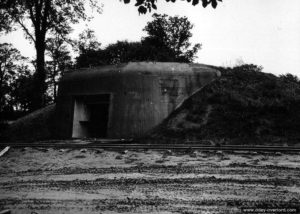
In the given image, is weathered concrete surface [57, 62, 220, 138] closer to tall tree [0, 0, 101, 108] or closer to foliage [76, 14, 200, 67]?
tall tree [0, 0, 101, 108]

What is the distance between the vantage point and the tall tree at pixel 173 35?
44.1 meters

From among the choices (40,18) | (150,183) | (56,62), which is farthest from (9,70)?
(150,183)

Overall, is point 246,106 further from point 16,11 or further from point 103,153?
point 16,11

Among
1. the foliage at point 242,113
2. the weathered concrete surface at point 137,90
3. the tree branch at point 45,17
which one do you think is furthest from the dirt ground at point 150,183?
the tree branch at point 45,17

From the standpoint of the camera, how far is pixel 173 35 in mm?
45781

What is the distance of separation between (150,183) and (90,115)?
1264 cm

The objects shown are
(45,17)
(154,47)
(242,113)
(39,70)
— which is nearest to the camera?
(242,113)

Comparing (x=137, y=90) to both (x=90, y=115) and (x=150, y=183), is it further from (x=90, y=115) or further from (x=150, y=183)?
(x=150, y=183)

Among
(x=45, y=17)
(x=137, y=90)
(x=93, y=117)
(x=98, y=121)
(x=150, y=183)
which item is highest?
(x=45, y=17)

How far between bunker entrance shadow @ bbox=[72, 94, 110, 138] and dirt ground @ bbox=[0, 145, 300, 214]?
313 inches

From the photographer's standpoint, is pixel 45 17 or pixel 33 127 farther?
pixel 45 17

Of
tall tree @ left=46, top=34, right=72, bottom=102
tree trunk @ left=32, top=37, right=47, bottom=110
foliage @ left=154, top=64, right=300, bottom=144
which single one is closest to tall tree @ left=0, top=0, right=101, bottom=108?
tree trunk @ left=32, top=37, right=47, bottom=110

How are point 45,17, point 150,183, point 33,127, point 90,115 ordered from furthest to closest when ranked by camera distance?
point 45,17 → point 33,127 → point 90,115 → point 150,183

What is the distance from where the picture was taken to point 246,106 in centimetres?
1577
